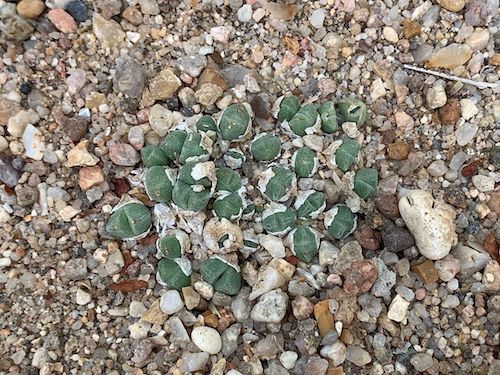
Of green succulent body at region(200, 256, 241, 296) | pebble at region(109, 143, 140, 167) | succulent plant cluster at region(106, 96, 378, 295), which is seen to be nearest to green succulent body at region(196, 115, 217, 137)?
succulent plant cluster at region(106, 96, 378, 295)

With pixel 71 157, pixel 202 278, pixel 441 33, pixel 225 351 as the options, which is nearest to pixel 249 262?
pixel 202 278

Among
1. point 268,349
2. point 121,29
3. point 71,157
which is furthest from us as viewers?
point 121,29

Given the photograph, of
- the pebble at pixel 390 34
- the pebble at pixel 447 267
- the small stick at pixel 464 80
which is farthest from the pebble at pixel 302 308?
the pebble at pixel 390 34

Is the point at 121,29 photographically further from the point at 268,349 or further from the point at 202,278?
the point at 268,349

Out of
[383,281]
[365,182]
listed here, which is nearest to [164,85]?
[365,182]

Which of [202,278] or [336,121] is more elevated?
[336,121]

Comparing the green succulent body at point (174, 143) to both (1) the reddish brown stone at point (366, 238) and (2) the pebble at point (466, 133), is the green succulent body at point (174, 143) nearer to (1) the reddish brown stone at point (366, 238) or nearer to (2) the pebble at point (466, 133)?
(1) the reddish brown stone at point (366, 238)

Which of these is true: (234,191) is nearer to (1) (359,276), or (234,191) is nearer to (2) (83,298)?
(1) (359,276)

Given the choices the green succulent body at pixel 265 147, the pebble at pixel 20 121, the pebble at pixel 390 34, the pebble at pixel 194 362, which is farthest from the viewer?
the pebble at pixel 390 34
